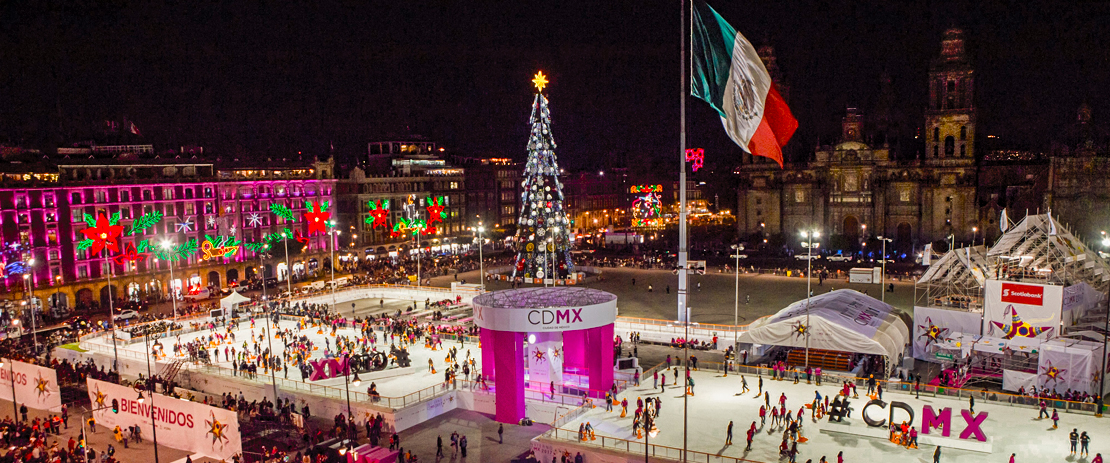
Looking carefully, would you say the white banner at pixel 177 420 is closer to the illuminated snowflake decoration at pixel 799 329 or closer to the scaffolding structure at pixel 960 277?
the illuminated snowflake decoration at pixel 799 329

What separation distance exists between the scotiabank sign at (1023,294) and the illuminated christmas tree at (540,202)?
23.9 meters

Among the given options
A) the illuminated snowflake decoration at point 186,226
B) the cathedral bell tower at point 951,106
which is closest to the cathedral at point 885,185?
the cathedral bell tower at point 951,106

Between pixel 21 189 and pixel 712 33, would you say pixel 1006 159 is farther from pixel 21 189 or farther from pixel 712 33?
pixel 21 189

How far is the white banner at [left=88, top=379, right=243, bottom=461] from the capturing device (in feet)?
85.8

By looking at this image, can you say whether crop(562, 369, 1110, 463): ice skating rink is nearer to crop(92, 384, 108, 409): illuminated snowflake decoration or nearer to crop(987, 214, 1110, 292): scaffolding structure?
crop(987, 214, 1110, 292): scaffolding structure

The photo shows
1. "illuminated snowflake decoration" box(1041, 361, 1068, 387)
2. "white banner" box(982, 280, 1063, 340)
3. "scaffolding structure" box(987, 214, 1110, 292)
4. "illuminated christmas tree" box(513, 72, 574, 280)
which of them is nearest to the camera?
"illuminated snowflake decoration" box(1041, 361, 1068, 387)

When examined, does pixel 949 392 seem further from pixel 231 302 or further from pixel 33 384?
pixel 231 302

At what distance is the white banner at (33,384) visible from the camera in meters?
32.7

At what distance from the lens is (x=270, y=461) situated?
87.5ft

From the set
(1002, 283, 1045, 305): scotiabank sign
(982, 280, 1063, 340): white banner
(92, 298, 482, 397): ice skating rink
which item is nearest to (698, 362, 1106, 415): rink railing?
(982, 280, 1063, 340): white banner

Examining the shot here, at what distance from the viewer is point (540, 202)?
160 ft

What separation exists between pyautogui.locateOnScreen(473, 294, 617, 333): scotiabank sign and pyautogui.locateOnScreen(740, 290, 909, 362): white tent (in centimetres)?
1005

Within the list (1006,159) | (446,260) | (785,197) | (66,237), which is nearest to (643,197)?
(785,197)

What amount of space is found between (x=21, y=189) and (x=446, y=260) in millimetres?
40265
